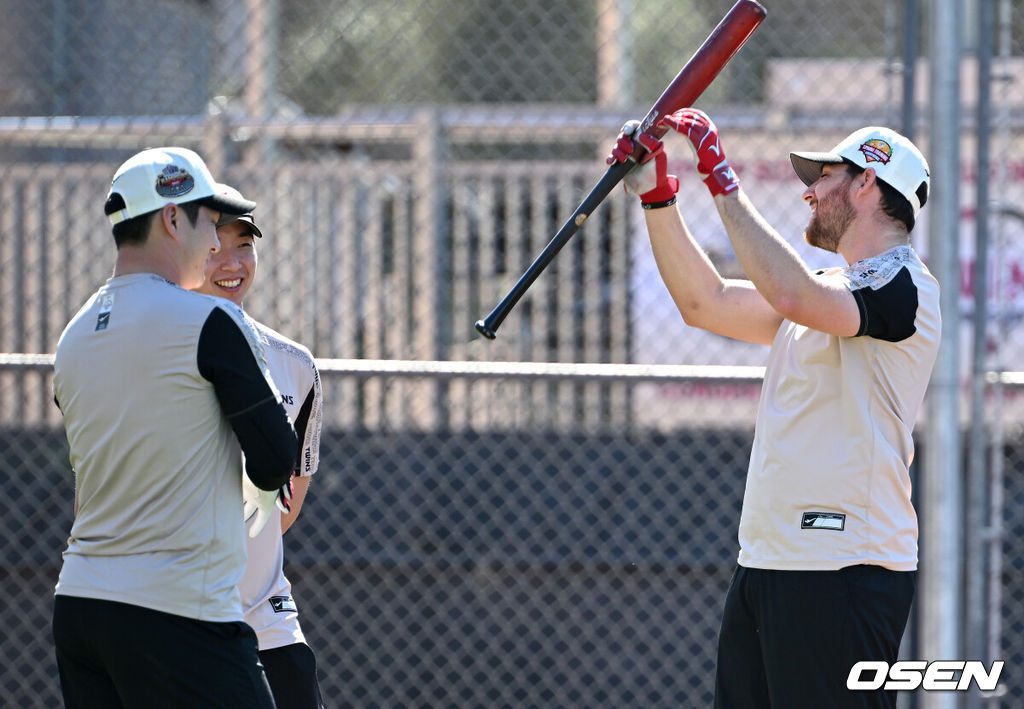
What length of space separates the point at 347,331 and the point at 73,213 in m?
1.20

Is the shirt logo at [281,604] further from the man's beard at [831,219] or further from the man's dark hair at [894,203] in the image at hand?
the man's dark hair at [894,203]

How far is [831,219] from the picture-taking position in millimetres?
2945

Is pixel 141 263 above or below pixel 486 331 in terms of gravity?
above

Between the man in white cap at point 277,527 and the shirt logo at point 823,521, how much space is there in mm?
1212

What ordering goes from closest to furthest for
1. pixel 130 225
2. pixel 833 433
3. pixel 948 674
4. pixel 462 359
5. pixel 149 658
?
1. pixel 149 658
2. pixel 130 225
3. pixel 833 433
4. pixel 948 674
5. pixel 462 359

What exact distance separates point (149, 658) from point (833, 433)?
4.99 feet


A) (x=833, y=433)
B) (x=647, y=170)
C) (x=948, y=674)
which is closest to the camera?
(x=833, y=433)

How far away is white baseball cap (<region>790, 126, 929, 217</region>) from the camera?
2869mm

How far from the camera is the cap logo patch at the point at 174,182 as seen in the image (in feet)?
8.04

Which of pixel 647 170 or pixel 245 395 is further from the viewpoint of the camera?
pixel 647 170

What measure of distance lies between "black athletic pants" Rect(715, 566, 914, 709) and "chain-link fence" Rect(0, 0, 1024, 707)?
1.13 metres

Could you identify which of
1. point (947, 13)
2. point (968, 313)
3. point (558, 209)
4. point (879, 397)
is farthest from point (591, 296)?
point (879, 397)

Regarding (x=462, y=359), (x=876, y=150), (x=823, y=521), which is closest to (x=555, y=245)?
(x=876, y=150)

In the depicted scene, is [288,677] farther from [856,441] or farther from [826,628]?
[856,441]
